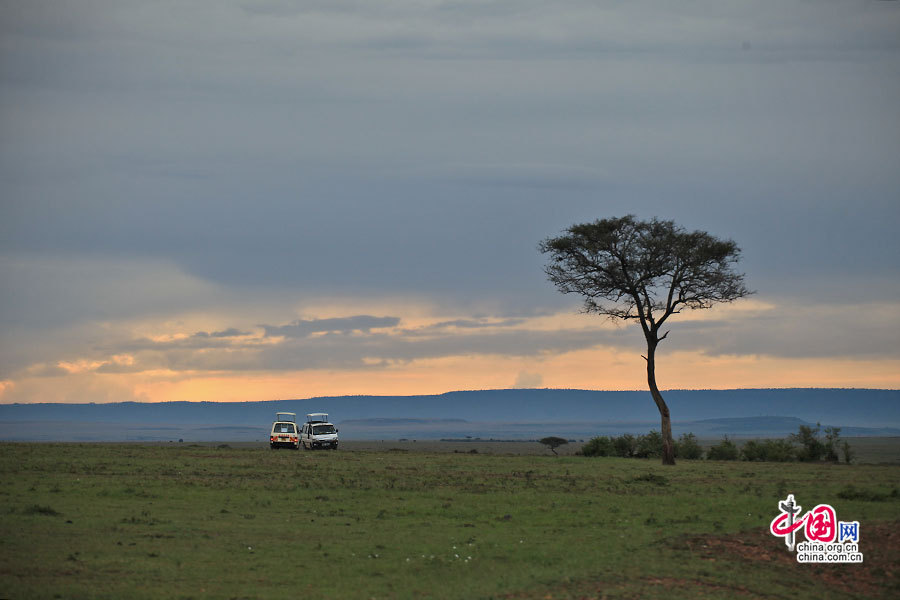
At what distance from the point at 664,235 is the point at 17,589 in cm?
4392

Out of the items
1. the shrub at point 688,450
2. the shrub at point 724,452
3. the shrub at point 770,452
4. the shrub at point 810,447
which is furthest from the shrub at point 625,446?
the shrub at point 810,447

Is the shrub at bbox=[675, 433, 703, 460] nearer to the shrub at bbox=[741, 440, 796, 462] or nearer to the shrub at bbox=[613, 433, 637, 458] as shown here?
the shrub at bbox=[613, 433, 637, 458]

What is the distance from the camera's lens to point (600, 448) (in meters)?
68.6

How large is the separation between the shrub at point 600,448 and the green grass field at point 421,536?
24728 mm

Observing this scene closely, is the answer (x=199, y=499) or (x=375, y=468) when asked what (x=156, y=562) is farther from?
(x=375, y=468)

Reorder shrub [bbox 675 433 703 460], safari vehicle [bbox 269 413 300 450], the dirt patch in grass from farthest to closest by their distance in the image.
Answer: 1. safari vehicle [bbox 269 413 300 450]
2. shrub [bbox 675 433 703 460]
3. the dirt patch in grass

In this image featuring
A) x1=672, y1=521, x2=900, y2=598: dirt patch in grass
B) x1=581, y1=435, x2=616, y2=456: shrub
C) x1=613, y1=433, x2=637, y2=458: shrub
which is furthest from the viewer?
x1=613, y1=433, x2=637, y2=458: shrub

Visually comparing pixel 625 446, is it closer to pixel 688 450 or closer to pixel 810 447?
pixel 688 450

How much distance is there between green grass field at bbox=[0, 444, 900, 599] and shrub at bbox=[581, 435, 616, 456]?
2473 cm

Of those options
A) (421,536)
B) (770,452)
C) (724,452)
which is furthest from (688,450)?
(421,536)

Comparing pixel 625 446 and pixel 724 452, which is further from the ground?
Answer: pixel 625 446

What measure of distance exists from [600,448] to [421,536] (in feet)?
148

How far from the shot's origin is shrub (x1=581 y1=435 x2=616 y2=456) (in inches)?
2687

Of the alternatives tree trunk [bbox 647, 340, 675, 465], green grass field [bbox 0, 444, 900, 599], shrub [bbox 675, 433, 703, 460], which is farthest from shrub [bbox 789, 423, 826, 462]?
green grass field [bbox 0, 444, 900, 599]
